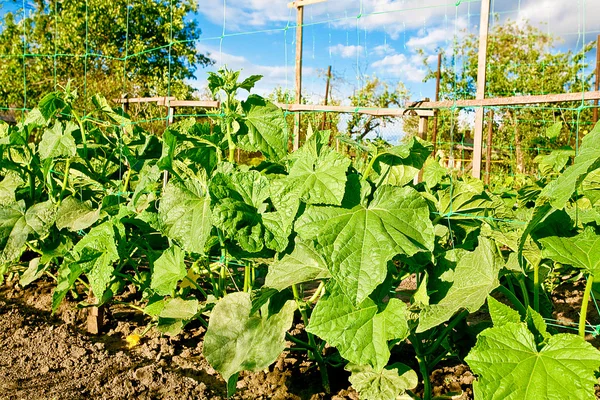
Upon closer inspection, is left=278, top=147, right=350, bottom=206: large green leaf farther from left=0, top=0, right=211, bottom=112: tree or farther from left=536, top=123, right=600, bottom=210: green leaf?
left=0, top=0, right=211, bottom=112: tree

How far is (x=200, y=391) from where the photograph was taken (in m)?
2.09

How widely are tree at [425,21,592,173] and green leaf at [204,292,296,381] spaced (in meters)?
9.53

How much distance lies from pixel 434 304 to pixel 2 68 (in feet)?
70.2

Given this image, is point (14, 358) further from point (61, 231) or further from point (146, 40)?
point (146, 40)

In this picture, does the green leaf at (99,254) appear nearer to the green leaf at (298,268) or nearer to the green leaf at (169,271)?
the green leaf at (169,271)

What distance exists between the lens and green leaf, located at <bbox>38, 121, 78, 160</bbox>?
2.65m

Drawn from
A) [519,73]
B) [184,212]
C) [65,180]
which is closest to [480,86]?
[65,180]

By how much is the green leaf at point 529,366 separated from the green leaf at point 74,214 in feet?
6.44

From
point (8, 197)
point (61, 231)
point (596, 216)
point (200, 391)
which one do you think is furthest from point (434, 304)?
point (8, 197)

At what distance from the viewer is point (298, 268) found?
181 cm

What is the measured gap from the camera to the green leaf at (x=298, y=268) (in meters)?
1.73

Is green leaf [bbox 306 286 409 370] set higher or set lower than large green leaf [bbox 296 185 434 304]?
lower

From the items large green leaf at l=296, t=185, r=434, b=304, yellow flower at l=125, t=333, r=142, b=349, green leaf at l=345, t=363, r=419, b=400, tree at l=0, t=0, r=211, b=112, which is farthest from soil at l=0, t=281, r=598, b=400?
tree at l=0, t=0, r=211, b=112

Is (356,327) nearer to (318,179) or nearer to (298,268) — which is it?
(298,268)
